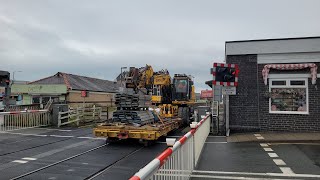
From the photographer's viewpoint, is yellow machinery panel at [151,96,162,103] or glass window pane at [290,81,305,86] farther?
yellow machinery panel at [151,96,162,103]

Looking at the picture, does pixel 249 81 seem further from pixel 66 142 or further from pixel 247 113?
pixel 66 142

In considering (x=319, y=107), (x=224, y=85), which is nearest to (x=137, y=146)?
(x=224, y=85)

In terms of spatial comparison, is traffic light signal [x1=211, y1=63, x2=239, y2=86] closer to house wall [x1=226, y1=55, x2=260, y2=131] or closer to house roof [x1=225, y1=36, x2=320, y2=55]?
house wall [x1=226, y1=55, x2=260, y2=131]

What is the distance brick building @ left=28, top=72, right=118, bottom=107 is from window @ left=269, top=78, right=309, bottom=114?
22048 millimetres

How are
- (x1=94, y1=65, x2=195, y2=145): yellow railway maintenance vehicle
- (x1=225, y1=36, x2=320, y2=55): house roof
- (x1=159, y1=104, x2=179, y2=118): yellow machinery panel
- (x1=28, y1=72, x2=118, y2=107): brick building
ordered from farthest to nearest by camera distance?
(x1=28, y1=72, x2=118, y2=107): brick building → (x1=159, y1=104, x2=179, y2=118): yellow machinery panel → (x1=94, y1=65, x2=195, y2=145): yellow railway maintenance vehicle → (x1=225, y1=36, x2=320, y2=55): house roof

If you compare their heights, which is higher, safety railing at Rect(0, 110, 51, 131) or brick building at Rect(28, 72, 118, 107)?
brick building at Rect(28, 72, 118, 107)

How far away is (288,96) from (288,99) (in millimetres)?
141

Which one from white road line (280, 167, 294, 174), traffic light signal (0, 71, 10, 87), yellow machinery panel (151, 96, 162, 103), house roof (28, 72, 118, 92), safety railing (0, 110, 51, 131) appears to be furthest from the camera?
house roof (28, 72, 118, 92)

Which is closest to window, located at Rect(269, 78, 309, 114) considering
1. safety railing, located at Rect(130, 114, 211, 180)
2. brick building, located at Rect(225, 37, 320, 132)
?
brick building, located at Rect(225, 37, 320, 132)

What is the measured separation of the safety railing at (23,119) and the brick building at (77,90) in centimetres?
1512

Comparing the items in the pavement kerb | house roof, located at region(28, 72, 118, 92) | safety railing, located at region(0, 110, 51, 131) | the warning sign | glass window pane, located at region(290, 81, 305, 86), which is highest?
house roof, located at region(28, 72, 118, 92)

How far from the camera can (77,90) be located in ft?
131

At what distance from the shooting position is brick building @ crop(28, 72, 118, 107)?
38.8 metres

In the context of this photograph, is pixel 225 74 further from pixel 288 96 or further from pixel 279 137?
pixel 279 137
